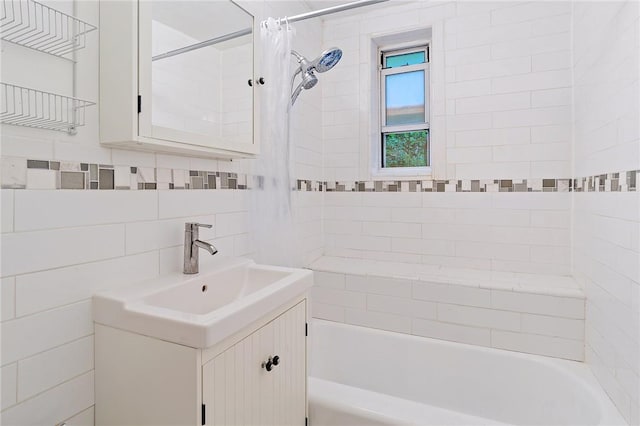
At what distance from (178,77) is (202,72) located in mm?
143

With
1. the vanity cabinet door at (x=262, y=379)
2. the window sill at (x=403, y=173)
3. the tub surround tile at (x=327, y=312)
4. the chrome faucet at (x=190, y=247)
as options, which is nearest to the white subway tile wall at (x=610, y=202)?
the window sill at (x=403, y=173)

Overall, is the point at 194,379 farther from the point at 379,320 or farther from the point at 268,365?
the point at 379,320

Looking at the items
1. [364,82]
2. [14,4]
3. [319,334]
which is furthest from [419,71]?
[14,4]

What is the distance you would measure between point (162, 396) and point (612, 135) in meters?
1.95

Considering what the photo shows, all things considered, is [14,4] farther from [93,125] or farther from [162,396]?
[162,396]

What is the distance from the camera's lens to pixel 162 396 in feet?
3.15

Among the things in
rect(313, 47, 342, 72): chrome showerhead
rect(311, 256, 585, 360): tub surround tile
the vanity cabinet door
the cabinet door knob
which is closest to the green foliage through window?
rect(311, 256, 585, 360): tub surround tile

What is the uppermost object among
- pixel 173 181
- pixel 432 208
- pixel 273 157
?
pixel 273 157

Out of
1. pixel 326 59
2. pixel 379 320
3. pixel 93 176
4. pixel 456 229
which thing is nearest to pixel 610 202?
pixel 456 229

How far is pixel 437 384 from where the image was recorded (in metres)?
2.10

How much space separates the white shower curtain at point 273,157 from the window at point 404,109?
123cm

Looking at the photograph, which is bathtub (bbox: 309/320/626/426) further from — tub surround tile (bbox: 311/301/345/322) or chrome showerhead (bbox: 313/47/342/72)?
chrome showerhead (bbox: 313/47/342/72)

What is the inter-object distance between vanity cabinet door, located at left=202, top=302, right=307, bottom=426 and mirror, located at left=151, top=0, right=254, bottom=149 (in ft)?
2.34

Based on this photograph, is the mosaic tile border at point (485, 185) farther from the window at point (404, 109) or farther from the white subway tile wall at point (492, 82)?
the window at point (404, 109)
